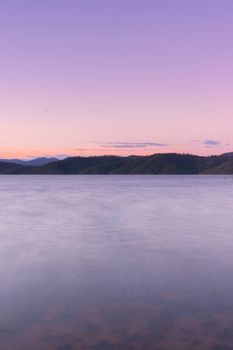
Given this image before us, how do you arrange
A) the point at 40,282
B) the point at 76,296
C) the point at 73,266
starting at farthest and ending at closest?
the point at 73,266 < the point at 40,282 < the point at 76,296

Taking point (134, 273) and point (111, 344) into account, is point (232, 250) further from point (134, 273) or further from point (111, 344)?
point (111, 344)

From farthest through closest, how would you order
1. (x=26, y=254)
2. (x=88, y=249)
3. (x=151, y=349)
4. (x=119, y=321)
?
1. (x=88, y=249)
2. (x=26, y=254)
3. (x=119, y=321)
4. (x=151, y=349)

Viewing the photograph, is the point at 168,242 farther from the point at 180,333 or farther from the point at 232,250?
the point at 180,333

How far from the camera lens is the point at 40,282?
14.6 meters

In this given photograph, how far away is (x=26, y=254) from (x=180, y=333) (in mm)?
12513

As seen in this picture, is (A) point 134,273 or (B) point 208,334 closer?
(B) point 208,334

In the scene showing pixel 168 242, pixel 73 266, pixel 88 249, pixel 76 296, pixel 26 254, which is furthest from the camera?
pixel 168 242

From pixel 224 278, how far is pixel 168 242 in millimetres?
9557

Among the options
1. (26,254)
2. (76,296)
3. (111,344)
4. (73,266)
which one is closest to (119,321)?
(111,344)

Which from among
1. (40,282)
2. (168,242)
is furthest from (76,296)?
(168,242)

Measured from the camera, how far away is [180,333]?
9.65m

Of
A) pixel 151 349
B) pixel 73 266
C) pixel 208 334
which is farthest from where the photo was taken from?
pixel 73 266

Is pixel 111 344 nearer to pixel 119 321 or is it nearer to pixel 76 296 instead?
pixel 119 321

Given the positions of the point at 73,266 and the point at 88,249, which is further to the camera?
the point at 88,249
